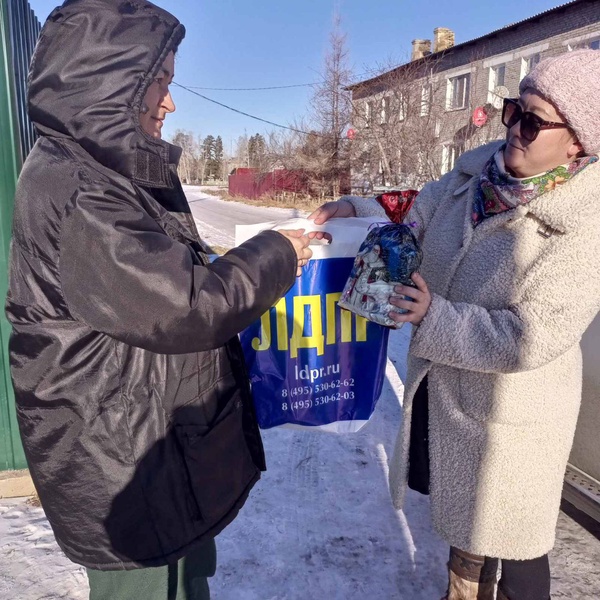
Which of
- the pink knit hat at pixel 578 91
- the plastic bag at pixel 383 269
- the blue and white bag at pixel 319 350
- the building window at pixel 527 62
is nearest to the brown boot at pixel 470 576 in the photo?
the blue and white bag at pixel 319 350

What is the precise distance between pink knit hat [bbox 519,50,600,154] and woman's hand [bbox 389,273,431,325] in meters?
0.59

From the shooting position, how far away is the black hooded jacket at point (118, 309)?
1.08 m

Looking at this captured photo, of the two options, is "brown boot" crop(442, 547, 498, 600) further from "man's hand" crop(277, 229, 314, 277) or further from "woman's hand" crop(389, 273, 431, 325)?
"man's hand" crop(277, 229, 314, 277)

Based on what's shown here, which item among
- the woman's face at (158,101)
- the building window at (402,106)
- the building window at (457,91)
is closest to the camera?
the woman's face at (158,101)

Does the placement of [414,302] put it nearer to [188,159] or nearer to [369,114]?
[369,114]

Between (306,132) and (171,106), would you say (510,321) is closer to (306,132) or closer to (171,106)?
(171,106)

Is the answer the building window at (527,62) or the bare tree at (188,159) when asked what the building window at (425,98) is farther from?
the bare tree at (188,159)

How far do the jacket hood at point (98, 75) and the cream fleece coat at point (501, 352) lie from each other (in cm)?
94

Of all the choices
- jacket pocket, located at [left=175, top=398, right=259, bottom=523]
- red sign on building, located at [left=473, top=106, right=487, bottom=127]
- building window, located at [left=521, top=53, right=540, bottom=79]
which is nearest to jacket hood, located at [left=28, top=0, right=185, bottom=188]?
jacket pocket, located at [left=175, top=398, right=259, bottom=523]

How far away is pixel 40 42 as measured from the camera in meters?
1.13

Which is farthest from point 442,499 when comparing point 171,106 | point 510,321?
point 171,106

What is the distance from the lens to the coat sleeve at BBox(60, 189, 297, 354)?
3.43ft

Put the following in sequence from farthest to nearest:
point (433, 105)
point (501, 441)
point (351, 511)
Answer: point (433, 105) → point (351, 511) → point (501, 441)

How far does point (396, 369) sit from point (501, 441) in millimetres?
2690
